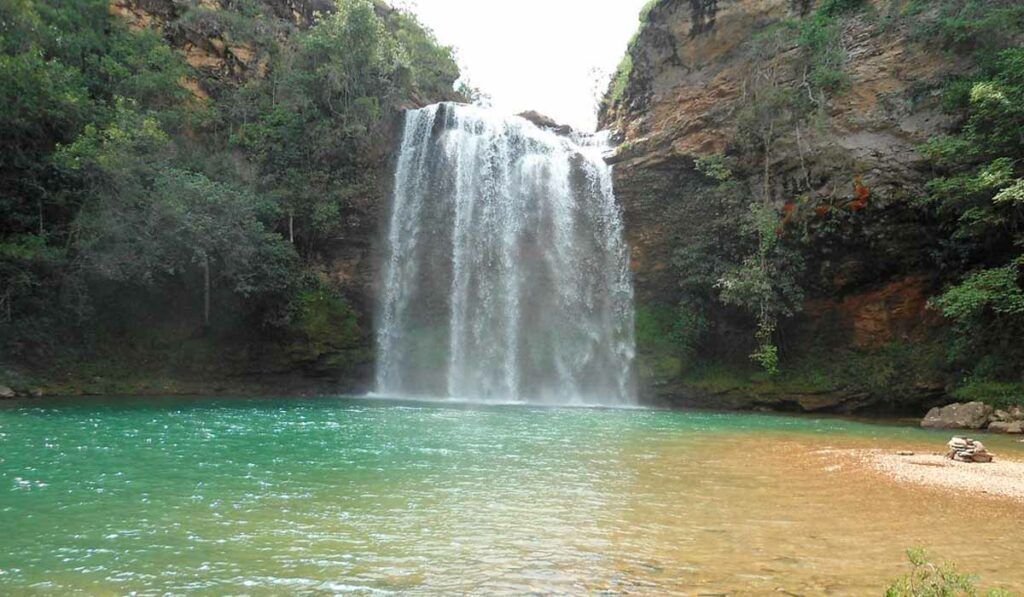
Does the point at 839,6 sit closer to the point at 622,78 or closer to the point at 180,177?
the point at 622,78

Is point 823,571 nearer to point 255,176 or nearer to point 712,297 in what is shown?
point 712,297

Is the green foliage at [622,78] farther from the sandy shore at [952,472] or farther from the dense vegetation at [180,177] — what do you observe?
the sandy shore at [952,472]

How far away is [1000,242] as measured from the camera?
1816 cm

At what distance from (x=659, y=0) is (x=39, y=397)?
27.1 metres

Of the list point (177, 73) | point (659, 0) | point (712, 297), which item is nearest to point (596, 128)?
point (659, 0)

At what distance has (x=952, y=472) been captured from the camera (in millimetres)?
8695

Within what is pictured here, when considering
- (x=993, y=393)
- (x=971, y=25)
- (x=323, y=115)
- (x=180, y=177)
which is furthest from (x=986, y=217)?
(x=180, y=177)

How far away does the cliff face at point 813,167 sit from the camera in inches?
779

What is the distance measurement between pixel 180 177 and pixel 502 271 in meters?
11.4

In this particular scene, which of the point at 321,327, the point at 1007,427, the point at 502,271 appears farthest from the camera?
the point at 502,271

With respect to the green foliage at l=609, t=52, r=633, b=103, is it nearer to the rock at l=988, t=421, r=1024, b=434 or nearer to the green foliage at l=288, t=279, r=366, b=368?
the green foliage at l=288, t=279, r=366, b=368

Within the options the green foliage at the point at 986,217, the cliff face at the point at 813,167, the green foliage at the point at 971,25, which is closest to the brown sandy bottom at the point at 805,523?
the green foliage at the point at 986,217

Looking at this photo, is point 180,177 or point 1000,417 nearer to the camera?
point 1000,417

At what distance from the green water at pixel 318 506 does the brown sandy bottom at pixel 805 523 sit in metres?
0.21
